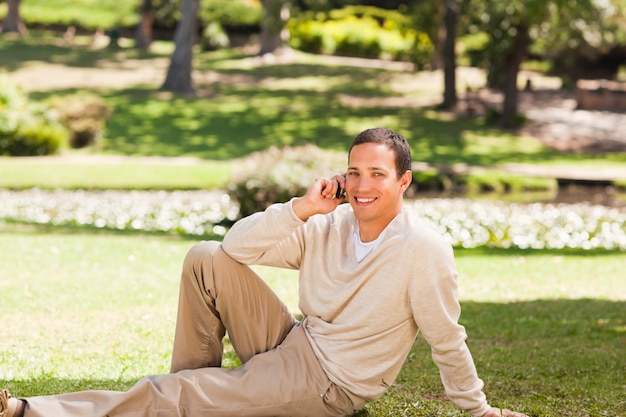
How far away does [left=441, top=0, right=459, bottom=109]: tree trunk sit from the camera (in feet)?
97.7

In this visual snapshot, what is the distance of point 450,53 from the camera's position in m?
30.3

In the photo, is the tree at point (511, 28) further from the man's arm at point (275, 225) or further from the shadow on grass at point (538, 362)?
the man's arm at point (275, 225)

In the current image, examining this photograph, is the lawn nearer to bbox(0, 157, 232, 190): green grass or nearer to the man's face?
bbox(0, 157, 232, 190): green grass

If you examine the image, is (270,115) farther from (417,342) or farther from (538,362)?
(538,362)

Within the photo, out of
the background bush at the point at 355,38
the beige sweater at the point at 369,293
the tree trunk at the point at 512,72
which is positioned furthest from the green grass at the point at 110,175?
the background bush at the point at 355,38

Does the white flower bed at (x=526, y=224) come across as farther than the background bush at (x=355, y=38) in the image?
No

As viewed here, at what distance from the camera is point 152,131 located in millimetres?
26969

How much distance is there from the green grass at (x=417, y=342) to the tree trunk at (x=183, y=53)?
20664mm

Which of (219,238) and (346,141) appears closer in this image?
(219,238)

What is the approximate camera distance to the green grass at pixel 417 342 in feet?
17.7

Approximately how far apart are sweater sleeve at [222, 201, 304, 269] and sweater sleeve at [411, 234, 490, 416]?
0.64 metres

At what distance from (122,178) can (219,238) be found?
6.32 meters

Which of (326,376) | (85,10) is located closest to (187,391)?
(326,376)

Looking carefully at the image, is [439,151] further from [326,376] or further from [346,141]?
[326,376]
